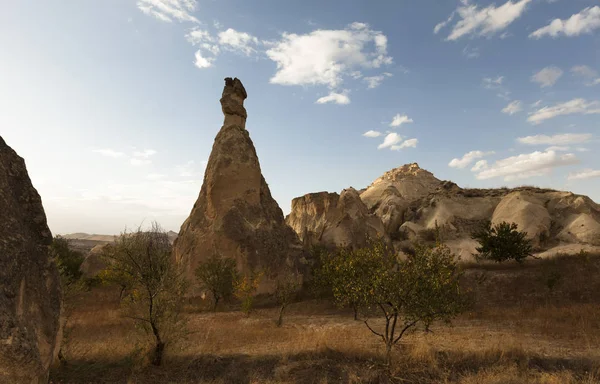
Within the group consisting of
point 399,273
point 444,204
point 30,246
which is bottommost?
point 399,273

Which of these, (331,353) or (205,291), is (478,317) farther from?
(205,291)

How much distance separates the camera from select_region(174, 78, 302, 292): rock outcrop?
28.6m

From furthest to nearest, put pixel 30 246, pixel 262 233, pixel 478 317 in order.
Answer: pixel 262 233
pixel 478 317
pixel 30 246

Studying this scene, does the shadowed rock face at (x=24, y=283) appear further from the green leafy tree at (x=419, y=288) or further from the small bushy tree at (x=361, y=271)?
the green leafy tree at (x=419, y=288)

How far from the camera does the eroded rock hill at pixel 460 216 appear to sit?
129 ft

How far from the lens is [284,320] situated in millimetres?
21781

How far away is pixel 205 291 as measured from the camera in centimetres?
2673

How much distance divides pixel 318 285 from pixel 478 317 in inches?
452

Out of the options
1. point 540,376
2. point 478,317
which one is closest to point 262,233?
point 478,317

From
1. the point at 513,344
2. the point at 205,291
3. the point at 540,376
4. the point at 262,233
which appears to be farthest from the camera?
the point at 262,233

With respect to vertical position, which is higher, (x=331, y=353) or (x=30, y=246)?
(x=30, y=246)

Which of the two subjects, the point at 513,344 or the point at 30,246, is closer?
the point at 30,246

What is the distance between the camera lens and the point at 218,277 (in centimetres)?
2544

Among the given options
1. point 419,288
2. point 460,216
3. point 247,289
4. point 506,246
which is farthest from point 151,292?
point 460,216
